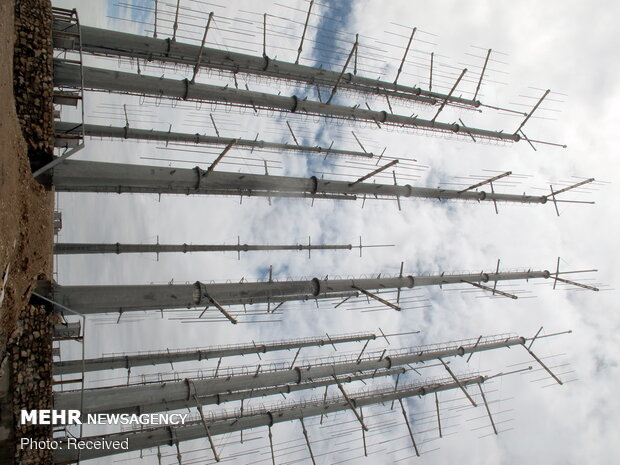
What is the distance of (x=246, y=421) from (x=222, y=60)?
13181 mm

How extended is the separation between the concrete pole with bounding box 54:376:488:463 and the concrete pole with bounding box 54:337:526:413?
43.1 inches

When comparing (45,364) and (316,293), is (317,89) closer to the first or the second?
(316,293)

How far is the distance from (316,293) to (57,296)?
6.68m

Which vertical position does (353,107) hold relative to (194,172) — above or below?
above

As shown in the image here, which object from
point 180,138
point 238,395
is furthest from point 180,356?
point 180,138

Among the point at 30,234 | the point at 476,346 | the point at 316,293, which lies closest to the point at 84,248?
the point at 30,234

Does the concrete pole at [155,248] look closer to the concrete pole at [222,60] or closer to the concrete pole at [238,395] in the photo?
the concrete pole at [238,395]

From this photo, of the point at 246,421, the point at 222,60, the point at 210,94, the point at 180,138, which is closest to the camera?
the point at 210,94

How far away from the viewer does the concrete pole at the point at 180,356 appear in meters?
18.7

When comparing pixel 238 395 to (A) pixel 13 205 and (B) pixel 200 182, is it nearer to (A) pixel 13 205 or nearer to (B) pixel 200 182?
(B) pixel 200 182

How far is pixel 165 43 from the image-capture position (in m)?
13.2

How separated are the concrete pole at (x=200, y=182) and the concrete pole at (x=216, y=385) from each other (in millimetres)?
5333

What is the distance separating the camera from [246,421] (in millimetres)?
16750

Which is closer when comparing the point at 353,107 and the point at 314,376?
the point at 353,107
